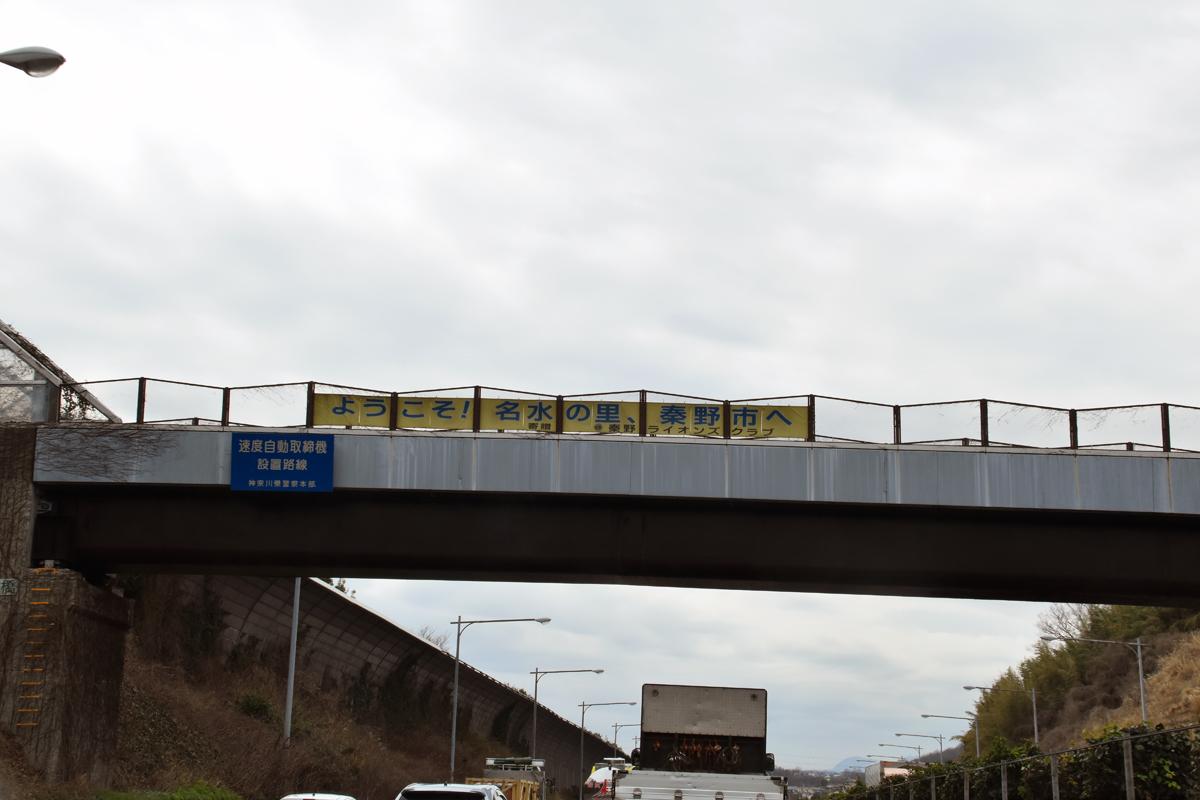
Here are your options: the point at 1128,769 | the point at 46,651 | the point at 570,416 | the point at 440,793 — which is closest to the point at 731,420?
the point at 570,416

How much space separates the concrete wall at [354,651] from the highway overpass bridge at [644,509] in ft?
77.8

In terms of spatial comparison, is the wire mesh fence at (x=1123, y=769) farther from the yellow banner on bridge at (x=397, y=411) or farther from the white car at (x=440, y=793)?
the yellow banner on bridge at (x=397, y=411)

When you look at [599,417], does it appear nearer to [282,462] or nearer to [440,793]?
[282,462]

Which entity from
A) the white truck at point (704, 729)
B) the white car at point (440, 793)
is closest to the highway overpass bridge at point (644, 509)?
the white truck at point (704, 729)

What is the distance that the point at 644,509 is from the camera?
3125cm

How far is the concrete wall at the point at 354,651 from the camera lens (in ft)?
191

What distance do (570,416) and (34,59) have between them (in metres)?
16.5

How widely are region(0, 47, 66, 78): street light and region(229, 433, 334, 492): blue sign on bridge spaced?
48.5 feet

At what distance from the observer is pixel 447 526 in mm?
31250

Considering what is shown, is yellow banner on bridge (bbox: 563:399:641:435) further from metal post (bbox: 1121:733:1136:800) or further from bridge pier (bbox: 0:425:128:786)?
metal post (bbox: 1121:733:1136:800)

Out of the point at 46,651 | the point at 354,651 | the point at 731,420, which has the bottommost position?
the point at 46,651

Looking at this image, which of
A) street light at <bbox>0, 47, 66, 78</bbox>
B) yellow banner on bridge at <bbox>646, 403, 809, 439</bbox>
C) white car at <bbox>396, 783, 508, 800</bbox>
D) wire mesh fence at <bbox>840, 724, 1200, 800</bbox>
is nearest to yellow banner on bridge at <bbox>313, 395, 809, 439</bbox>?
yellow banner on bridge at <bbox>646, 403, 809, 439</bbox>

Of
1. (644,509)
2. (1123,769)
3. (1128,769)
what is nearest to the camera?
(1128,769)

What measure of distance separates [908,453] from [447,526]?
391 inches
